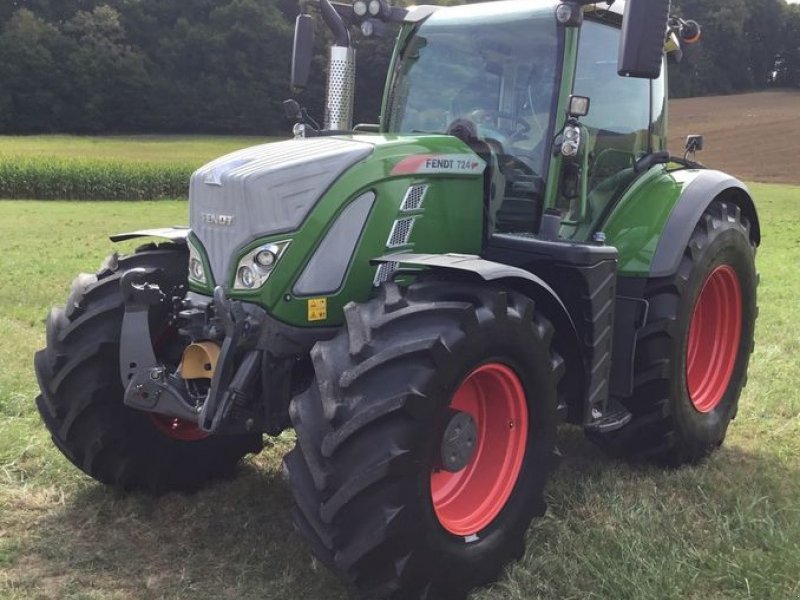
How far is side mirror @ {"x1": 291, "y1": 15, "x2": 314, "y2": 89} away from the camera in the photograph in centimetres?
418

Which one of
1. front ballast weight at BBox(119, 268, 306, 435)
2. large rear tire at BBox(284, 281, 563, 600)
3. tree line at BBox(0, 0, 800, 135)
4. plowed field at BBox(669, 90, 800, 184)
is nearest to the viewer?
large rear tire at BBox(284, 281, 563, 600)

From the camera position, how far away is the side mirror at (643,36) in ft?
10.2

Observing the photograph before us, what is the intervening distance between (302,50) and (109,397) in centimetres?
198

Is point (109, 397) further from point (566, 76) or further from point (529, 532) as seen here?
point (566, 76)

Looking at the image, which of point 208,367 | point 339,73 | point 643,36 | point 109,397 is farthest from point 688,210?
point 109,397

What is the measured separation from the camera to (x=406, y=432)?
2.64 meters

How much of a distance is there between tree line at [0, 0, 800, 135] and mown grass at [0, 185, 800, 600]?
48.0 m

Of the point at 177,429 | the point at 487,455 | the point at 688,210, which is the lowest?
the point at 177,429

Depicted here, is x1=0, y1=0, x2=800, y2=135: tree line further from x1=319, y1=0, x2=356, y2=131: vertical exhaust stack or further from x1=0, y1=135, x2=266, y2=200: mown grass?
x1=319, y1=0, x2=356, y2=131: vertical exhaust stack

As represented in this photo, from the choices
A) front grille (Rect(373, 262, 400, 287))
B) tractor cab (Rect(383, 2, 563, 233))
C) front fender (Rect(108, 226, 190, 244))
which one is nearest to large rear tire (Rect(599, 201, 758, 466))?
tractor cab (Rect(383, 2, 563, 233))

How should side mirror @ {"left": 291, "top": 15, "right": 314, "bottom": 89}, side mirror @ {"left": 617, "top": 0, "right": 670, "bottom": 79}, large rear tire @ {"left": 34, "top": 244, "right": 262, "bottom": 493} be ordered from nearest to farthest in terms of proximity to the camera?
side mirror @ {"left": 617, "top": 0, "right": 670, "bottom": 79} < large rear tire @ {"left": 34, "top": 244, "right": 262, "bottom": 493} < side mirror @ {"left": 291, "top": 15, "right": 314, "bottom": 89}

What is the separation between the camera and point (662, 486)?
3.99 m

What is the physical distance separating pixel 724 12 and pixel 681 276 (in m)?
58.5

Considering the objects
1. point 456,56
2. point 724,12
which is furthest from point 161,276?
point 724,12
